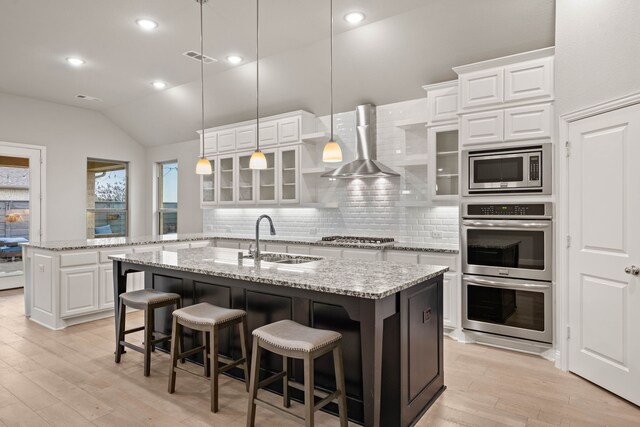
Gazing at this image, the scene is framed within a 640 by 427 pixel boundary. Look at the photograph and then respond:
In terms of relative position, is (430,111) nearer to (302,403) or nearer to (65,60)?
(302,403)

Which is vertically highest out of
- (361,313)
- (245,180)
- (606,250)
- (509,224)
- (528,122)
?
(528,122)

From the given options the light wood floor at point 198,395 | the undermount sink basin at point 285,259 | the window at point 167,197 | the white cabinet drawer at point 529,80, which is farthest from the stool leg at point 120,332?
the window at point 167,197

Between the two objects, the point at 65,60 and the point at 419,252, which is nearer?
the point at 419,252

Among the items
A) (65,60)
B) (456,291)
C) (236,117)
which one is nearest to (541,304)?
(456,291)

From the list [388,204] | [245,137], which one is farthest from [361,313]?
[245,137]

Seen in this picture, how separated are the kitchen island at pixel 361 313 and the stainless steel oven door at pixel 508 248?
1.30m

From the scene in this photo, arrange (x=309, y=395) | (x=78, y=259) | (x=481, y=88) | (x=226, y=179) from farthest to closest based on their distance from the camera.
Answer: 1. (x=226, y=179)
2. (x=78, y=259)
3. (x=481, y=88)
4. (x=309, y=395)

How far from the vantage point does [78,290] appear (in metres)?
4.65

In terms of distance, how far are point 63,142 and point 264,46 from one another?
189 inches

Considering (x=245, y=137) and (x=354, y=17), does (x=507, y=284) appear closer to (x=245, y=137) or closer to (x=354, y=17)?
(x=354, y=17)

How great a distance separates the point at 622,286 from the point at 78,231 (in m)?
8.15

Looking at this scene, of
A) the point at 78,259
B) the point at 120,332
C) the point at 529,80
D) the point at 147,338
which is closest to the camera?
the point at 147,338

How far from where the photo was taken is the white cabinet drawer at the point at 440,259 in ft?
13.7

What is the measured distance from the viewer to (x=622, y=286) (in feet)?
9.58
